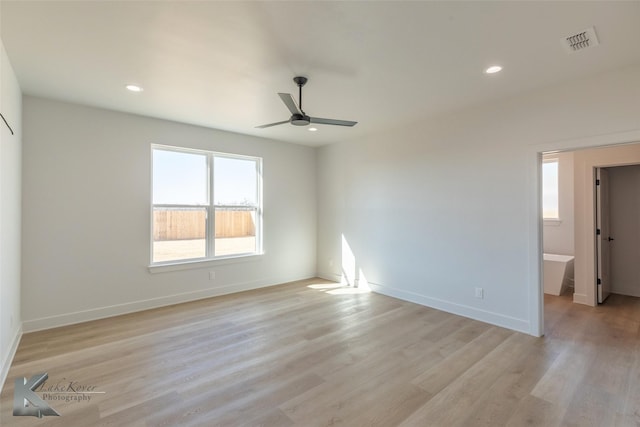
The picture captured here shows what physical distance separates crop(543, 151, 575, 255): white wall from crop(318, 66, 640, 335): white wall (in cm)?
252

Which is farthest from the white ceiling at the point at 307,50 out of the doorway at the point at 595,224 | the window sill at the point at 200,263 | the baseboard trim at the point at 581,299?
the baseboard trim at the point at 581,299

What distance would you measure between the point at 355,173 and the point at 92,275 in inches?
165

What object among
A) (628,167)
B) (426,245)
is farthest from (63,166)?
(628,167)

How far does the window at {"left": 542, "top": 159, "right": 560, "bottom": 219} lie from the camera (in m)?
5.61

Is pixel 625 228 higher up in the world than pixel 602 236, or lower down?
higher up

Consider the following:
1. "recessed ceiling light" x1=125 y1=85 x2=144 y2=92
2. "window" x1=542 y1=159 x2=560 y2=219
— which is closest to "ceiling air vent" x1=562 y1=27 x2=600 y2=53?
"window" x1=542 y1=159 x2=560 y2=219

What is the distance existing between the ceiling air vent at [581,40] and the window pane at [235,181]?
14.7 feet

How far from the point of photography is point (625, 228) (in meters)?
4.86

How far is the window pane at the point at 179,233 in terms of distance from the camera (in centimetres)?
450

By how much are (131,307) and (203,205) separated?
1.74 meters

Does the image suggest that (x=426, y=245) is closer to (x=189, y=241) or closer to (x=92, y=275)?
(x=189, y=241)

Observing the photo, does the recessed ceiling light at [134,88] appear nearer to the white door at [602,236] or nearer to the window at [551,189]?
the white door at [602,236]

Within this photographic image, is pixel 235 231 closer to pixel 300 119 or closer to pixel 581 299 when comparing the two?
pixel 300 119

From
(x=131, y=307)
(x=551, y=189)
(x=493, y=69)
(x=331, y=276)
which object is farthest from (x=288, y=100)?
(x=551, y=189)
